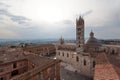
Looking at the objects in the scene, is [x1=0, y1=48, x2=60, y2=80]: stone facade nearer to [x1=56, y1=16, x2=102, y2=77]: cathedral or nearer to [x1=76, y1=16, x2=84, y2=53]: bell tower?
[x1=56, y1=16, x2=102, y2=77]: cathedral

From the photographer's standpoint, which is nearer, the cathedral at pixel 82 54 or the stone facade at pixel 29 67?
the stone facade at pixel 29 67

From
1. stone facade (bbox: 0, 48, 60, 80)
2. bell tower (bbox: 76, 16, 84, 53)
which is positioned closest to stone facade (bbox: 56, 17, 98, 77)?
bell tower (bbox: 76, 16, 84, 53)

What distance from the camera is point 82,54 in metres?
38.5

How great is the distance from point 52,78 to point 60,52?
2808 centimetres

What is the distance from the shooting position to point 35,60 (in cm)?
2959

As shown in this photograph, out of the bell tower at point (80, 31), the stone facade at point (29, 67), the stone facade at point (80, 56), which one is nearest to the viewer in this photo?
the stone facade at point (29, 67)

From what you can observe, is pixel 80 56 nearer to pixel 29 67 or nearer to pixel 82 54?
pixel 82 54

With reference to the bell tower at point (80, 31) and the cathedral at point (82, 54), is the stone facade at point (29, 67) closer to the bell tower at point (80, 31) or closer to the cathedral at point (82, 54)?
the cathedral at point (82, 54)

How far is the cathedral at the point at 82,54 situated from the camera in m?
35.2

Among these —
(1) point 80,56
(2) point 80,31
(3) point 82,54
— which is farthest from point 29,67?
(2) point 80,31

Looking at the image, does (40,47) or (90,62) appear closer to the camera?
(90,62)

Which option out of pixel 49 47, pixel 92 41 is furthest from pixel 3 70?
pixel 49 47

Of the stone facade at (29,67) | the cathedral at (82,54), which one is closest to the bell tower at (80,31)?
the cathedral at (82,54)

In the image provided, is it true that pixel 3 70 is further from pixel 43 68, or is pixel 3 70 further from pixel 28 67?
pixel 43 68
